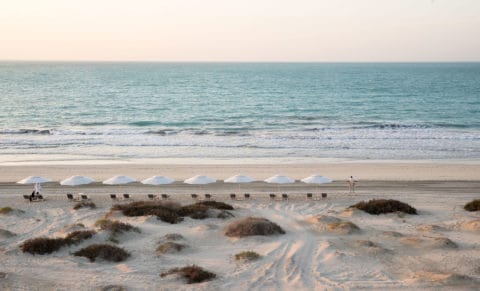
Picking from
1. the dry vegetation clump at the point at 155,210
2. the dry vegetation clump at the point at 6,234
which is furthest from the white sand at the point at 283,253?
the dry vegetation clump at the point at 155,210

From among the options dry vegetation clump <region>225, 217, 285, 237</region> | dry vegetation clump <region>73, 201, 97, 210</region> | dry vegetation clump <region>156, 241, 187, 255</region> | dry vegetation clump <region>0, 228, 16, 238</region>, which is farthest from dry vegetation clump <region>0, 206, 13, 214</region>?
dry vegetation clump <region>225, 217, 285, 237</region>

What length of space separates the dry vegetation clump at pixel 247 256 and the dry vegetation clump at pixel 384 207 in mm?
7741

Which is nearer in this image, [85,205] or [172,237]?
[172,237]

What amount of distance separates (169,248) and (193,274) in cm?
263

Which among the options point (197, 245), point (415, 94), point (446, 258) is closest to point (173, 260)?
point (197, 245)

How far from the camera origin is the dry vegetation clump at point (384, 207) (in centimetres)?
2131

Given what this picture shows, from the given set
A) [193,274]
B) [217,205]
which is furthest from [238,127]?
[193,274]

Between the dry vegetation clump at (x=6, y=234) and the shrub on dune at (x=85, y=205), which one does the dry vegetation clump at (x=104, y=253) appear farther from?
the shrub on dune at (x=85, y=205)

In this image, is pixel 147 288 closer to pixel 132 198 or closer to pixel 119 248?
pixel 119 248

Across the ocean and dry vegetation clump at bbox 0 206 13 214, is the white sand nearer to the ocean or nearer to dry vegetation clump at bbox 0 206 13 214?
dry vegetation clump at bbox 0 206 13 214

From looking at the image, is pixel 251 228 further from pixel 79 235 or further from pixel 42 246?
pixel 42 246

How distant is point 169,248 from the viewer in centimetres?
1628

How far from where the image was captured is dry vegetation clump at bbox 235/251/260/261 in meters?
15.5

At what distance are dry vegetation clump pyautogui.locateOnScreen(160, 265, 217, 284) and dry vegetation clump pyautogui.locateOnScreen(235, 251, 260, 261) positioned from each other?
1.59 metres
